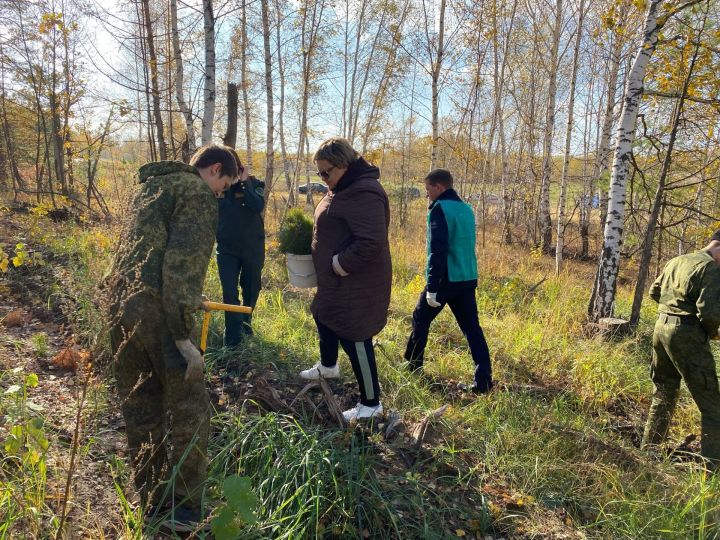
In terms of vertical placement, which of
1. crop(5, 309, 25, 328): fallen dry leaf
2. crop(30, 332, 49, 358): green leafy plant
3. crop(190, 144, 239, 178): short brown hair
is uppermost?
crop(190, 144, 239, 178): short brown hair

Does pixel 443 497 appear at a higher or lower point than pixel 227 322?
lower

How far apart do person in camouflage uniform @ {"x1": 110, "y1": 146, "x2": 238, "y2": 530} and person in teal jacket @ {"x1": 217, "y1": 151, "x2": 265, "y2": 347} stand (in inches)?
69.0

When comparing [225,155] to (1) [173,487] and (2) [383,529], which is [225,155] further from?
(2) [383,529]

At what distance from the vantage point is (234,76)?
17.4 metres

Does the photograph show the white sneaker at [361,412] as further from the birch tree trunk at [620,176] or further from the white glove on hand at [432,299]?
the birch tree trunk at [620,176]

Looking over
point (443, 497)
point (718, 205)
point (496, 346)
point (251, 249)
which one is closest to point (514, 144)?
point (718, 205)

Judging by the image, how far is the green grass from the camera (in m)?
2.13

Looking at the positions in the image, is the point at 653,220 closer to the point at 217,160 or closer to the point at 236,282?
the point at 236,282

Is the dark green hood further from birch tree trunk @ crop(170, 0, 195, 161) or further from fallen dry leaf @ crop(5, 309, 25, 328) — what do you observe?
birch tree trunk @ crop(170, 0, 195, 161)

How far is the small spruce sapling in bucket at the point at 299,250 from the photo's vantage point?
307 cm

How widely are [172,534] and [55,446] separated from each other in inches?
39.3

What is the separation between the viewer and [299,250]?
123 inches

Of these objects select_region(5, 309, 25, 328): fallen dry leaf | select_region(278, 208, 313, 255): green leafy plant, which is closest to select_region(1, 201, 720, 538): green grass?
select_region(5, 309, 25, 328): fallen dry leaf

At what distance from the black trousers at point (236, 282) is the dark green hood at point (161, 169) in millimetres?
1905
